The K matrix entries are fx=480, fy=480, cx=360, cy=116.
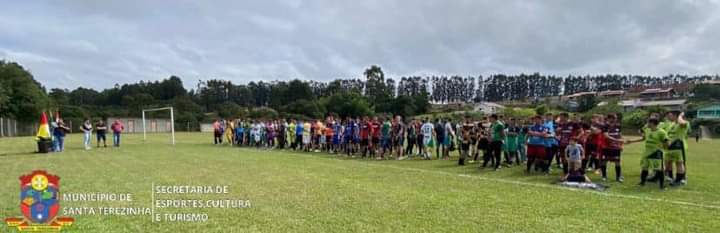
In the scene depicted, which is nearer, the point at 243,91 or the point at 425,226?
the point at 425,226

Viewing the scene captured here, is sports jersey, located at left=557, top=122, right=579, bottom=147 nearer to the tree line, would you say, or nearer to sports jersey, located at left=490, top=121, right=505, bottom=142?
sports jersey, located at left=490, top=121, right=505, bottom=142

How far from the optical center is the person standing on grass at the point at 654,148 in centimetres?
1061

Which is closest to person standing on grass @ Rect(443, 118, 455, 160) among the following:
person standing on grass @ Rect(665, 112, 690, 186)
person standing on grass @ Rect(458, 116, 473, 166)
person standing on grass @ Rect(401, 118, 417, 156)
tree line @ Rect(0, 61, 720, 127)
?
person standing on grass @ Rect(401, 118, 417, 156)

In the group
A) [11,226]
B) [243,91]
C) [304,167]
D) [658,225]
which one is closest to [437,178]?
[304,167]

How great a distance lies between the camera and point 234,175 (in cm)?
1252

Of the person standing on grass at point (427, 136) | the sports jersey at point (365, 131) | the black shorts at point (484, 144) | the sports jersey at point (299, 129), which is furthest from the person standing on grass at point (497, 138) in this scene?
the sports jersey at point (299, 129)

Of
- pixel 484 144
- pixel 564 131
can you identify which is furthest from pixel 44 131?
pixel 564 131

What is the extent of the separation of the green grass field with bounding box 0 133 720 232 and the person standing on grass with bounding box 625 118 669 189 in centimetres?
33

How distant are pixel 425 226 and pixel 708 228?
153 inches

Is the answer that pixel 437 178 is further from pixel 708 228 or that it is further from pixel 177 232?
pixel 177 232

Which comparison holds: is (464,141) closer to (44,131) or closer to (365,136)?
(365,136)

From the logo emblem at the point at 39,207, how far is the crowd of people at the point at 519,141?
409 inches

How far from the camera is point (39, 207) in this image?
7.18 metres

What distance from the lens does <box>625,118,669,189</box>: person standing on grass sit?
34.8 feet
